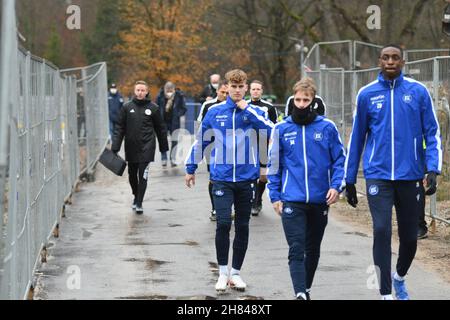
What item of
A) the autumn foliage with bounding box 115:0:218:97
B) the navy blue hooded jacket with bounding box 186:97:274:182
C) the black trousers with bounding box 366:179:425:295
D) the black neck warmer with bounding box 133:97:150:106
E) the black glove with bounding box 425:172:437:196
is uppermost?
A: the autumn foliage with bounding box 115:0:218:97

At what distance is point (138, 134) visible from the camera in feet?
53.5

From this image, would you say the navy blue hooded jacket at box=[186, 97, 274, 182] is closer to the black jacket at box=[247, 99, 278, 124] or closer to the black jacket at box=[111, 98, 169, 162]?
the black jacket at box=[247, 99, 278, 124]

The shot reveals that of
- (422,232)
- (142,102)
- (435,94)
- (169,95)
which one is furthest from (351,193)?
(169,95)

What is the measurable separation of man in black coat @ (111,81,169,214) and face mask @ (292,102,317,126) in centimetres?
771

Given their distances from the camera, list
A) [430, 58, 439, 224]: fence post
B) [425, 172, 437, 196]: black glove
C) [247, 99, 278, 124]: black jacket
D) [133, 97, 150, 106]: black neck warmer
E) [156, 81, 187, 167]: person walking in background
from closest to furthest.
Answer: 1. [425, 172, 437, 196]: black glove
2. [430, 58, 439, 224]: fence post
3. [247, 99, 278, 124]: black jacket
4. [133, 97, 150, 106]: black neck warmer
5. [156, 81, 187, 167]: person walking in background

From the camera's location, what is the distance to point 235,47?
62.1 m

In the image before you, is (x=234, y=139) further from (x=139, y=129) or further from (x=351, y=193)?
(x=139, y=129)

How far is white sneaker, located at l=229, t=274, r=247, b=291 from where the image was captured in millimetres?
9683

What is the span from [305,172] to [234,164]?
1297 millimetres

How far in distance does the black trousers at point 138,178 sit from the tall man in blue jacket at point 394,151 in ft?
25.4

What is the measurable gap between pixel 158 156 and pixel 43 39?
4032 centimetres

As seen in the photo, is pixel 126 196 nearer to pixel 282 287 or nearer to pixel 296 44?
pixel 282 287

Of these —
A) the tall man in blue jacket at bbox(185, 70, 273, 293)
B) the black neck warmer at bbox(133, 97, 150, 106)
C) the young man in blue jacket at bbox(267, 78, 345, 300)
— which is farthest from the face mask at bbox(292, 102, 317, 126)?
the black neck warmer at bbox(133, 97, 150, 106)
